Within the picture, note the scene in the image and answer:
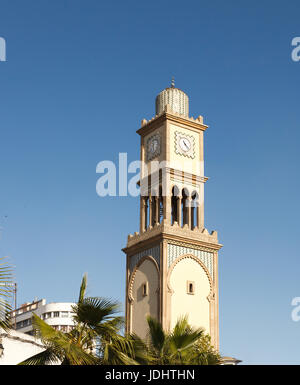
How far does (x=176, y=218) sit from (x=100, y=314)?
3125 centimetres

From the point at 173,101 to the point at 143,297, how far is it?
15.3 m

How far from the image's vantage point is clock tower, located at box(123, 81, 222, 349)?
4634 cm

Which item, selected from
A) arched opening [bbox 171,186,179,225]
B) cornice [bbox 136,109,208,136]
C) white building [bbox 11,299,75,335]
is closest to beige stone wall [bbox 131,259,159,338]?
arched opening [bbox 171,186,179,225]

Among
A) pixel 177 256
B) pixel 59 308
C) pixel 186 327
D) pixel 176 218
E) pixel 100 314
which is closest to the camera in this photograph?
pixel 100 314

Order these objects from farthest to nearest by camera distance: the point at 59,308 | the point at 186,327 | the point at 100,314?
the point at 59,308
the point at 186,327
the point at 100,314

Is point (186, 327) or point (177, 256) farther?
point (177, 256)

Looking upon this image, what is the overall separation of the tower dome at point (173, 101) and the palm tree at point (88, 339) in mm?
33688

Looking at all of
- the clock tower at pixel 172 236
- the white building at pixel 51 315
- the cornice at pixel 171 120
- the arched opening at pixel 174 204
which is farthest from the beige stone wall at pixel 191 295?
the white building at pixel 51 315

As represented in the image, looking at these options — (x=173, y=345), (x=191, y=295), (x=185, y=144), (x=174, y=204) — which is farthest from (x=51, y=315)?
(x=173, y=345)
